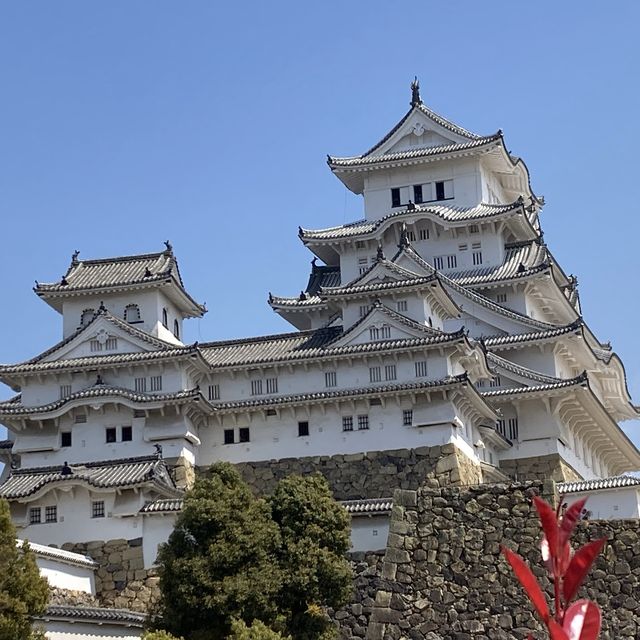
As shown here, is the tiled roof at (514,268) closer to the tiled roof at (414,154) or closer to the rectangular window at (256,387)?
the tiled roof at (414,154)

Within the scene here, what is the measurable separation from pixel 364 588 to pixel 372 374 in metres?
14.9

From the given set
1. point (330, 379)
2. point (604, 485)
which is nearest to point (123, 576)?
point (330, 379)

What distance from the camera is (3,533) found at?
26781mm

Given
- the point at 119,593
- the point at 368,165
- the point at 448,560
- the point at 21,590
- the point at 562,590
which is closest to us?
the point at 562,590

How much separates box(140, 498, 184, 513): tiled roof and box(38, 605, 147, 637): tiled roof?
4.08 meters

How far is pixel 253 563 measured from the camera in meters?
27.6

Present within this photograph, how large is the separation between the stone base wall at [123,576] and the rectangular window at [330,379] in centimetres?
1030

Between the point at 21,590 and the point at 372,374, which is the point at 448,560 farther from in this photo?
the point at 372,374

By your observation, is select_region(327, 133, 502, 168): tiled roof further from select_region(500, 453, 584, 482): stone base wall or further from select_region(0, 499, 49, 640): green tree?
select_region(0, 499, 49, 640): green tree

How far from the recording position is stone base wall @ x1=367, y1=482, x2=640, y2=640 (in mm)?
28203

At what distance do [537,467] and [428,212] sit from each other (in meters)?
13.1

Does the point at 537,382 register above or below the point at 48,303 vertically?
below

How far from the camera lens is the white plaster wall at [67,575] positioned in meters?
34.6

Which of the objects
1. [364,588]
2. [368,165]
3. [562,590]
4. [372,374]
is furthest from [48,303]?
[562,590]
